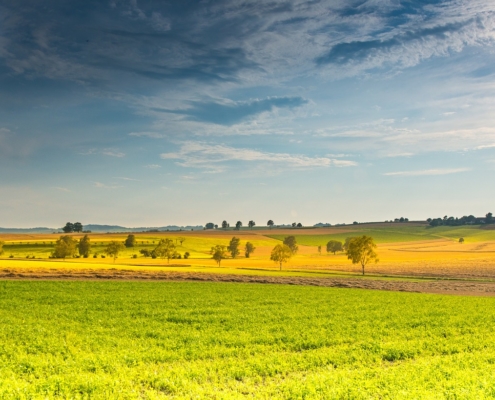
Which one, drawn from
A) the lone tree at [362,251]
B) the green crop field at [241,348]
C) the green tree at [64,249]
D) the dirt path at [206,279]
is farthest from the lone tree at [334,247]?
the green crop field at [241,348]

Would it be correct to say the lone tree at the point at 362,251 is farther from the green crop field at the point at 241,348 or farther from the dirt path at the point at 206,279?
the green crop field at the point at 241,348

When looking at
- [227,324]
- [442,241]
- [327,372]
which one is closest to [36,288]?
[227,324]

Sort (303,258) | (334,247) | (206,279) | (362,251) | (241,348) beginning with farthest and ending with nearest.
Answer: (334,247)
(303,258)
(362,251)
(206,279)
(241,348)

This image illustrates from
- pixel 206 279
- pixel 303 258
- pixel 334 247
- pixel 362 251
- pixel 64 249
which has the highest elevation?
pixel 362 251

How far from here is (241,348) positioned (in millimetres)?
19578

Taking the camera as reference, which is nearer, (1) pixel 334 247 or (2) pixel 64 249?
(2) pixel 64 249

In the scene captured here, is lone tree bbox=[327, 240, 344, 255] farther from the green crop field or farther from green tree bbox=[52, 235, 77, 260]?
the green crop field

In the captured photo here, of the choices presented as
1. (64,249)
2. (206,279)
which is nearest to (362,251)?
(206,279)

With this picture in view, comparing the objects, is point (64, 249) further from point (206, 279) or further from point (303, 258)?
point (303, 258)

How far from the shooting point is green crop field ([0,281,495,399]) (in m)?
14.1

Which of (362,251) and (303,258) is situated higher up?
(362,251)

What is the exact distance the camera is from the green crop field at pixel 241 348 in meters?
14.1

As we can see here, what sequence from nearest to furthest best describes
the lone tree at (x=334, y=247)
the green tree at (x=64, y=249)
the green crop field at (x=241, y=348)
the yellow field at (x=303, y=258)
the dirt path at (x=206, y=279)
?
the green crop field at (x=241, y=348), the dirt path at (x=206, y=279), the yellow field at (x=303, y=258), the green tree at (x=64, y=249), the lone tree at (x=334, y=247)

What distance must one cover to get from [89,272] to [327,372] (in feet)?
167
